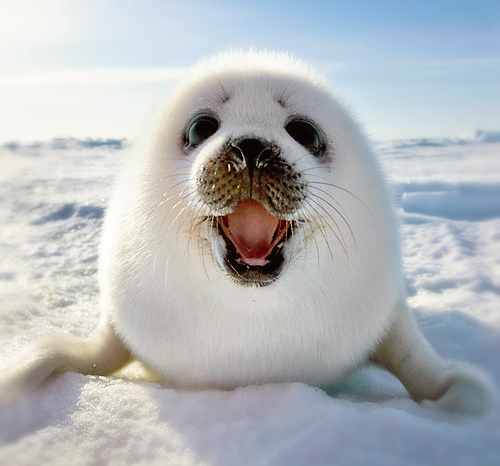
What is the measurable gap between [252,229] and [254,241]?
0.12 ft

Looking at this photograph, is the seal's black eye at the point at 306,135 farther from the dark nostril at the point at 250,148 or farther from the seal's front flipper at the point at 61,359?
the seal's front flipper at the point at 61,359

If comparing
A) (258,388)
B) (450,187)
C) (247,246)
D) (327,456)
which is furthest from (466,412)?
(450,187)

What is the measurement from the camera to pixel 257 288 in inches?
71.9

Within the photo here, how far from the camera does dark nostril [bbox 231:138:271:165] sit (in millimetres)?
1656

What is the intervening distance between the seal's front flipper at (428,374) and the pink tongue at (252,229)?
2.49 ft

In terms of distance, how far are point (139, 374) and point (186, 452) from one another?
2.64ft

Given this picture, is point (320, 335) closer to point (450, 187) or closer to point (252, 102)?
point (252, 102)

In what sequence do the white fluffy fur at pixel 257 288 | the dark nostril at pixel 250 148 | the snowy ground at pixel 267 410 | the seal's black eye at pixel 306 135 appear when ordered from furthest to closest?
the seal's black eye at pixel 306 135
the white fluffy fur at pixel 257 288
the dark nostril at pixel 250 148
the snowy ground at pixel 267 410

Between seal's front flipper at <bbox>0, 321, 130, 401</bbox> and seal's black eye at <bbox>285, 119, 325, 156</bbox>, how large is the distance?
113 centimetres

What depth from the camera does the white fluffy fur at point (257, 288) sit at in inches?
73.1

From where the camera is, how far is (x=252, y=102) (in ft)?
6.52

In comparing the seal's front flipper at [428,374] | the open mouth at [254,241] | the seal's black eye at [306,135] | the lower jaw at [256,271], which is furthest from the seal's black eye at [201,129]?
the seal's front flipper at [428,374]

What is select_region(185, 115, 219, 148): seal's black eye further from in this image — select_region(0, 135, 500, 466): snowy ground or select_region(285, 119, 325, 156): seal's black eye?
select_region(0, 135, 500, 466): snowy ground

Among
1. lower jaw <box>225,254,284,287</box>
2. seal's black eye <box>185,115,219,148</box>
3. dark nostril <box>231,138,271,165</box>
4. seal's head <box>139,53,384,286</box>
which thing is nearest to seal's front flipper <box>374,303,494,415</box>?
seal's head <box>139,53,384,286</box>
